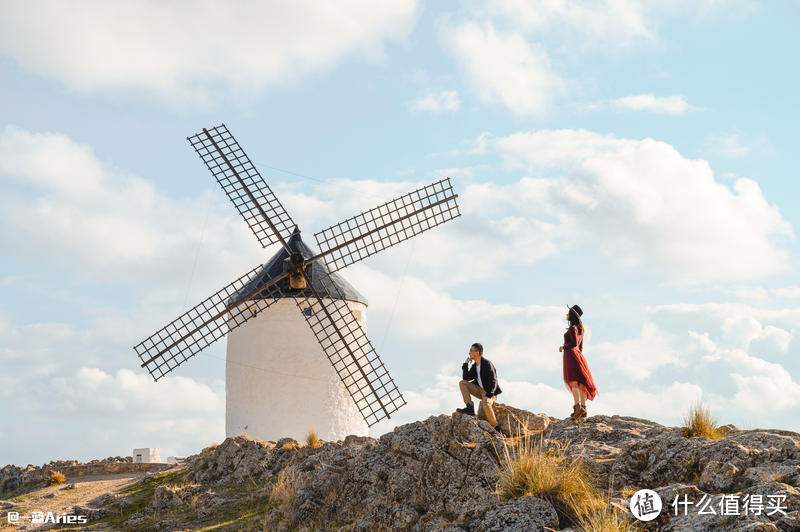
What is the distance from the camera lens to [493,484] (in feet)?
35.3

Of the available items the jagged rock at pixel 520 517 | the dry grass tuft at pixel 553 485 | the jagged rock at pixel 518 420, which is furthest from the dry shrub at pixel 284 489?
the jagged rock at pixel 520 517

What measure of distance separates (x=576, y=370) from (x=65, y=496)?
15.2 metres

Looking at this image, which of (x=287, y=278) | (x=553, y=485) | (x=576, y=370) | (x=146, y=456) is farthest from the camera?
(x=146, y=456)

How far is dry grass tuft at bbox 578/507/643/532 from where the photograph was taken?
27.3ft

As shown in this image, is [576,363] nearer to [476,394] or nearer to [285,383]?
[476,394]

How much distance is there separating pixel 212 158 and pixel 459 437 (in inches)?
588

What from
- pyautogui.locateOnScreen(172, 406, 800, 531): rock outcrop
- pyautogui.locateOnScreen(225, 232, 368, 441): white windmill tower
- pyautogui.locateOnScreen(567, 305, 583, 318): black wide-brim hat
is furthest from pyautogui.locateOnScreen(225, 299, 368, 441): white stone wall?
pyautogui.locateOnScreen(567, 305, 583, 318): black wide-brim hat

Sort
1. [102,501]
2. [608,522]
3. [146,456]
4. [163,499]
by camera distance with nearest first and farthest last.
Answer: [608,522] < [163,499] < [102,501] < [146,456]

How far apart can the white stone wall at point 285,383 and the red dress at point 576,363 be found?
10.2 metres

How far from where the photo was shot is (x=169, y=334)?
2238cm

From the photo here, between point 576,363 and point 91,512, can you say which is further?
point 91,512

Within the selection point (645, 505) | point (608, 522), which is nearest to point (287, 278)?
point (645, 505)

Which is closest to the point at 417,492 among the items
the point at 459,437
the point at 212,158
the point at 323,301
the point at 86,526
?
the point at 459,437

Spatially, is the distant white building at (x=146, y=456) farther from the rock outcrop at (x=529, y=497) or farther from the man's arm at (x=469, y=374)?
the man's arm at (x=469, y=374)
